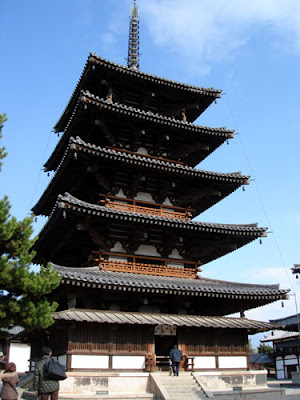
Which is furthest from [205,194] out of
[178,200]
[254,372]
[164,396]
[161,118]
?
[164,396]

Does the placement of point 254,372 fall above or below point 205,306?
below

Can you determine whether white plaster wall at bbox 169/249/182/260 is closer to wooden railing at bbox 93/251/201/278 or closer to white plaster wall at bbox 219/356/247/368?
wooden railing at bbox 93/251/201/278

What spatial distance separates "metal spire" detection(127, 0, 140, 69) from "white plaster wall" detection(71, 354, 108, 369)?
23.9 meters

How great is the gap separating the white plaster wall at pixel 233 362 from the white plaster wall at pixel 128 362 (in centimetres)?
387

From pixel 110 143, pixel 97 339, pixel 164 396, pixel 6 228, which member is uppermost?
pixel 110 143

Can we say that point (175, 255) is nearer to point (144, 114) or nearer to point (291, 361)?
point (144, 114)

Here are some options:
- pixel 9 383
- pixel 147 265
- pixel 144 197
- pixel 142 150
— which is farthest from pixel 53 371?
pixel 142 150

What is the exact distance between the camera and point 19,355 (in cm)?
4097

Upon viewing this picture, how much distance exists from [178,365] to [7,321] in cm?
759

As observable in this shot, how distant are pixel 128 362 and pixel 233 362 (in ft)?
16.9

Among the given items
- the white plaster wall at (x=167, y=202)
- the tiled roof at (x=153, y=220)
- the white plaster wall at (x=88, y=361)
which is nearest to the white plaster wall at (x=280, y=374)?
the tiled roof at (x=153, y=220)

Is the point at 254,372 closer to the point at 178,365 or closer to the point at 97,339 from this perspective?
the point at 178,365

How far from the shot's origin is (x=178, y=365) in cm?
1744

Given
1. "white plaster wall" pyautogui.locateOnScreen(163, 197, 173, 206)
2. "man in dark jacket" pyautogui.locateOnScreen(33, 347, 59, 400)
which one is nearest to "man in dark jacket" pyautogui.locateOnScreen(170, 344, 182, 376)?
"man in dark jacket" pyautogui.locateOnScreen(33, 347, 59, 400)
